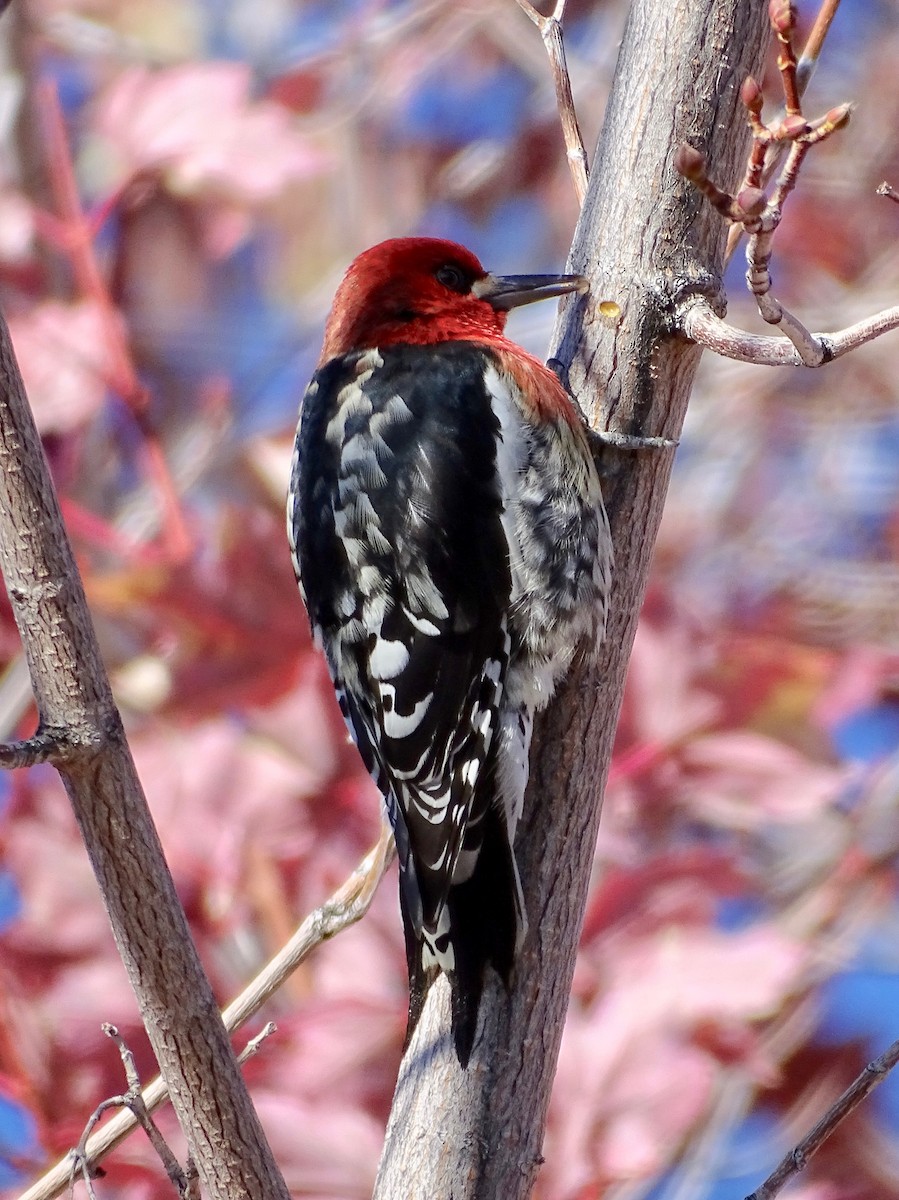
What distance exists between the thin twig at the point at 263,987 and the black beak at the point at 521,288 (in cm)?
79

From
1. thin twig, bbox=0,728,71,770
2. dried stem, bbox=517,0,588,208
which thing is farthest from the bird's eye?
thin twig, bbox=0,728,71,770

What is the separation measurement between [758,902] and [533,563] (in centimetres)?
85

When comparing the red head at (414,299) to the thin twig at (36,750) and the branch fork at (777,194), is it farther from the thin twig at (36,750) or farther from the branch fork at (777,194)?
the thin twig at (36,750)

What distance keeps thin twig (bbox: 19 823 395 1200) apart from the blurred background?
532mm

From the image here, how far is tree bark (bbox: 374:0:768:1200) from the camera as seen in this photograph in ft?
5.07

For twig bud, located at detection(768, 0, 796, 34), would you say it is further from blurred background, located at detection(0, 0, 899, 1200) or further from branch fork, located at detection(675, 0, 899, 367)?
blurred background, located at detection(0, 0, 899, 1200)

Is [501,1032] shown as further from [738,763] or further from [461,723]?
[738,763]

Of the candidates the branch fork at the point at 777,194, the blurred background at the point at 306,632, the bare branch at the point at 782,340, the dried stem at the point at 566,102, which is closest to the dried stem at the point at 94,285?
the blurred background at the point at 306,632

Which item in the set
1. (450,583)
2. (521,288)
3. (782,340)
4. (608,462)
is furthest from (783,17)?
(521,288)

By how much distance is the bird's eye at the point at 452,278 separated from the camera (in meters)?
2.25

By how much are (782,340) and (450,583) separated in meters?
0.60

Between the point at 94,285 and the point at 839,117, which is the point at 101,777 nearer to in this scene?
the point at 839,117

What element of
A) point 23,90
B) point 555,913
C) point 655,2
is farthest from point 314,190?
point 555,913

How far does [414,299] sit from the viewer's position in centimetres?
221
